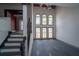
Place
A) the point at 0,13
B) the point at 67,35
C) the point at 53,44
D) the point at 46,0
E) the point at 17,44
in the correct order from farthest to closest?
the point at 67,35 < the point at 0,13 < the point at 53,44 < the point at 17,44 < the point at 46,0

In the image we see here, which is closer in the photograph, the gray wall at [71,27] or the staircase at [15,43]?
the staircase at [15,43]

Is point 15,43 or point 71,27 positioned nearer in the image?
point 15,43

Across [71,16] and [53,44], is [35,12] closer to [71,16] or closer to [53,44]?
[53,44]

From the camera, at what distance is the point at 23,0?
1124 mm

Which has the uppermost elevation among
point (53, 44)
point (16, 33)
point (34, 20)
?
point (34, 20)

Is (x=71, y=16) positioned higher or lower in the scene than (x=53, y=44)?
higher

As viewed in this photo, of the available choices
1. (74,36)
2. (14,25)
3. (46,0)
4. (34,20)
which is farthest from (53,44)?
(46,0)

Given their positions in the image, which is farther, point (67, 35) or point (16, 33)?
point (67, 35)

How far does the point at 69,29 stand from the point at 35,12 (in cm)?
221

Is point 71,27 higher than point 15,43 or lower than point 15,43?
higher

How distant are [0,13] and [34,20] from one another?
53.0 inches

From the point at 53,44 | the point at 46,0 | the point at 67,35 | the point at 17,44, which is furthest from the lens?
the point at 67,35

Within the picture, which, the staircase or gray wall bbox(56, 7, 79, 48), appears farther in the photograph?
gray wall bbox(56, 7, 79, 48)

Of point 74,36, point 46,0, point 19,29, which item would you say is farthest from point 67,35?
point 46,0
